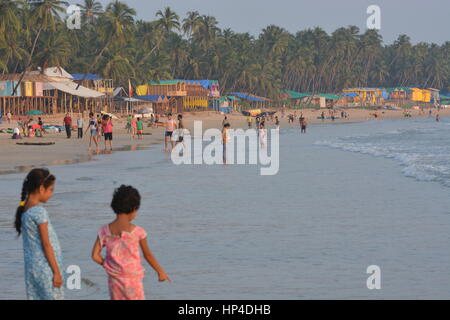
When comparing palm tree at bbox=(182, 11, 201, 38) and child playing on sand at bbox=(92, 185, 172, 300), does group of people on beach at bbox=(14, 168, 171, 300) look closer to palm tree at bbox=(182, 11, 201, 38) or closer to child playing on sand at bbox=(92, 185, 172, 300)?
child playing on sand at bbox=(92, 185, 172, 300)

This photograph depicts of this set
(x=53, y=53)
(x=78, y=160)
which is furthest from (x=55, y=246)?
A: (x=53, y=53)

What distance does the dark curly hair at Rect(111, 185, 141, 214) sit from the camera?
18.1 ft

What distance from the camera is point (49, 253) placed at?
5.64 metres

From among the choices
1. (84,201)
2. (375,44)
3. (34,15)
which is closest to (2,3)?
(34,15)

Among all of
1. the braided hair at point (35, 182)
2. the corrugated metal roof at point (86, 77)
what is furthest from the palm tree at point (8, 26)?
the braided hair at point (35, 182)

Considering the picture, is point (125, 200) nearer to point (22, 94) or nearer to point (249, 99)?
point (22, 94)

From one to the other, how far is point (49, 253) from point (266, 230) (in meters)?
6.90

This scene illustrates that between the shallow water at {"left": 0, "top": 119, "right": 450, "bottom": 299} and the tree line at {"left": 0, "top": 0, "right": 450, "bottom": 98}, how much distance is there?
48.5 meters

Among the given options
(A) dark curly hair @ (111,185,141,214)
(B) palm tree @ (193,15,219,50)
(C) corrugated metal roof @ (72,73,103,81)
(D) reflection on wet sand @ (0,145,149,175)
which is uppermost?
(B) palm tree @ (193,15,219,50)

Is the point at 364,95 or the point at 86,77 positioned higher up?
the point at 86,77

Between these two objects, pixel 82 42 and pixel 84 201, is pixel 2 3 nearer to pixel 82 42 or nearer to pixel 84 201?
pixel 82 42

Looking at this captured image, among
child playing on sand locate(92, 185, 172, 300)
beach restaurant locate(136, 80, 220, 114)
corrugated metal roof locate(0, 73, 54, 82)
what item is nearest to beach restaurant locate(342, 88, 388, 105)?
beach restaurant locate(136, 80, 220, 114)

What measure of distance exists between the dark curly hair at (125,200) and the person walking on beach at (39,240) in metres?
0.53

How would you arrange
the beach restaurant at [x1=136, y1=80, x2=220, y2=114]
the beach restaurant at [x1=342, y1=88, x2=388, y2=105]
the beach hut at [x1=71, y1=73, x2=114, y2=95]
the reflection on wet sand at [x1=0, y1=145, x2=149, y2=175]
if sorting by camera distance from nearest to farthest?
1. the reflection on wet sand at [x1=0, y1=145, x2=149, y2=175]
2. the beach hut at [x1=71, y1=73, x2=114, y2=95]
3. the beach restaurant at [x1=136, y1=80, x2=220, y2=114]
4. the beach restaurant at [x1=342, y1=88, x2=388, y2=105]
